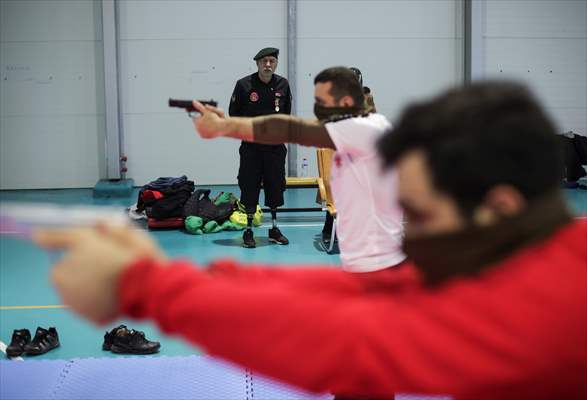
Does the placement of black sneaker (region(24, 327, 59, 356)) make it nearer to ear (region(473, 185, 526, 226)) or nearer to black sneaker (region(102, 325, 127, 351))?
black sneaker (region(102, 325, 127, 351))

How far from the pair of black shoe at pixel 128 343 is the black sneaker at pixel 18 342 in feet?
1.62

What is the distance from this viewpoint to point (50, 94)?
1172 cm

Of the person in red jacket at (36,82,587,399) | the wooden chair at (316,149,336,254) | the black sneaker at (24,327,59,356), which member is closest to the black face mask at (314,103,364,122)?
the person in red jacket at (36,82,587,399)

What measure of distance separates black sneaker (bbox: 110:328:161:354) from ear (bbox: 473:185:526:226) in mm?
3926

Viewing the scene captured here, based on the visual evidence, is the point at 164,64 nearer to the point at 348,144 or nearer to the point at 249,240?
the point at 249,240

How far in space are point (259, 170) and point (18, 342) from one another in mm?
3699

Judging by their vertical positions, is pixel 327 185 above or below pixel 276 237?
above

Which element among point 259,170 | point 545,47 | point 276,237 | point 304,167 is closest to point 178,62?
point 304,167

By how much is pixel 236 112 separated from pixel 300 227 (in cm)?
181

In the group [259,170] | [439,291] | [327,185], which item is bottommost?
[327,185]

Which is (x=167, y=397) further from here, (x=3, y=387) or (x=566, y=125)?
(x=566, y=125)

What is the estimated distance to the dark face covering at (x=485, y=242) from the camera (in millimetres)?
987

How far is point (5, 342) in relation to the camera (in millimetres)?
4793

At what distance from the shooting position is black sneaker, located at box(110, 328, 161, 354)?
4602 mm
